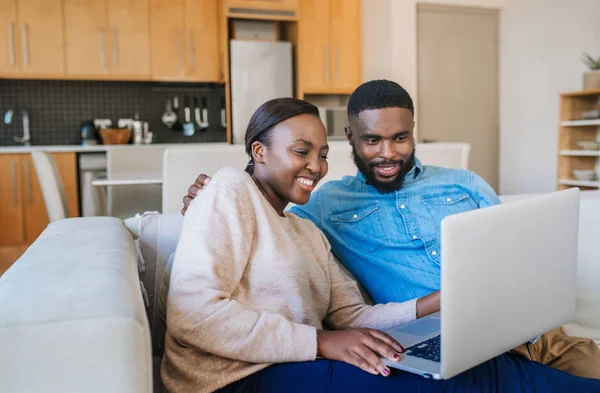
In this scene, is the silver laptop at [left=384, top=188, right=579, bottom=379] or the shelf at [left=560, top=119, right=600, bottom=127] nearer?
the silver laptop at [left=384, top=188, right=579, bottom=379]

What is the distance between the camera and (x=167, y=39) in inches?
206

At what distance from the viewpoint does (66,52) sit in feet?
16.4

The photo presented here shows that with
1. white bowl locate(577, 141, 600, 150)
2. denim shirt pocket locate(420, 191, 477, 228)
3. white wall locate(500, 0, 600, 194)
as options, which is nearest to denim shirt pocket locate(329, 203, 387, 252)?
denim shirt pocket locate(420, 191, 477, 228)

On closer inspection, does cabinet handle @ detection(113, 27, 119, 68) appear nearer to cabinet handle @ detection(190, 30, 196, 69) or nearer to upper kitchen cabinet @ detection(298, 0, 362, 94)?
cabinet handle @ detection(190, 30, 196, 69)

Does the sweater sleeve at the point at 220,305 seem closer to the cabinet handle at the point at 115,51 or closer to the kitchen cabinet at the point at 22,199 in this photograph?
the kitchen cabinet at the point at 22,199

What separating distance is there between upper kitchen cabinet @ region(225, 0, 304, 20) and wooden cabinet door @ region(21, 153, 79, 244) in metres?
1.82

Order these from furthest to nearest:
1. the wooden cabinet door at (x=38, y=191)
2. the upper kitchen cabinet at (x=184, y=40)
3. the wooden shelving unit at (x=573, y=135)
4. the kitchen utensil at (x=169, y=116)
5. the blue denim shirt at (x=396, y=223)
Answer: the kitchen utensil at (x=169, y=116)
the upper kitchen cabinet at (x=184, y=40)
the wooden cabinet door at (x=38, y=191)
the wooden shelving unit at (x=573, y=135)
the blue denim shirt at (x=396, y=223)

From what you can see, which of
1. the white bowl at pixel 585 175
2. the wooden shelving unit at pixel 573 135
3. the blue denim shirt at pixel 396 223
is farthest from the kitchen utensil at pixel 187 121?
the blue denim shirt at pixel 396 223

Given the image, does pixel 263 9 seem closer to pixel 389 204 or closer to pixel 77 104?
pixel 77 104

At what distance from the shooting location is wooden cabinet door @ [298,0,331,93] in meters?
5.51

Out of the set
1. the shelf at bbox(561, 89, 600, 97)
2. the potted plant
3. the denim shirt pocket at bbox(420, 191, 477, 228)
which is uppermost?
the potted plant

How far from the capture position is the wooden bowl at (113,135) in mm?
5110

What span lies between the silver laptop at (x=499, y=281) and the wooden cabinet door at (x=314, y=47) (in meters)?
4.60

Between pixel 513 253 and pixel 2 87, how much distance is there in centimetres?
514
